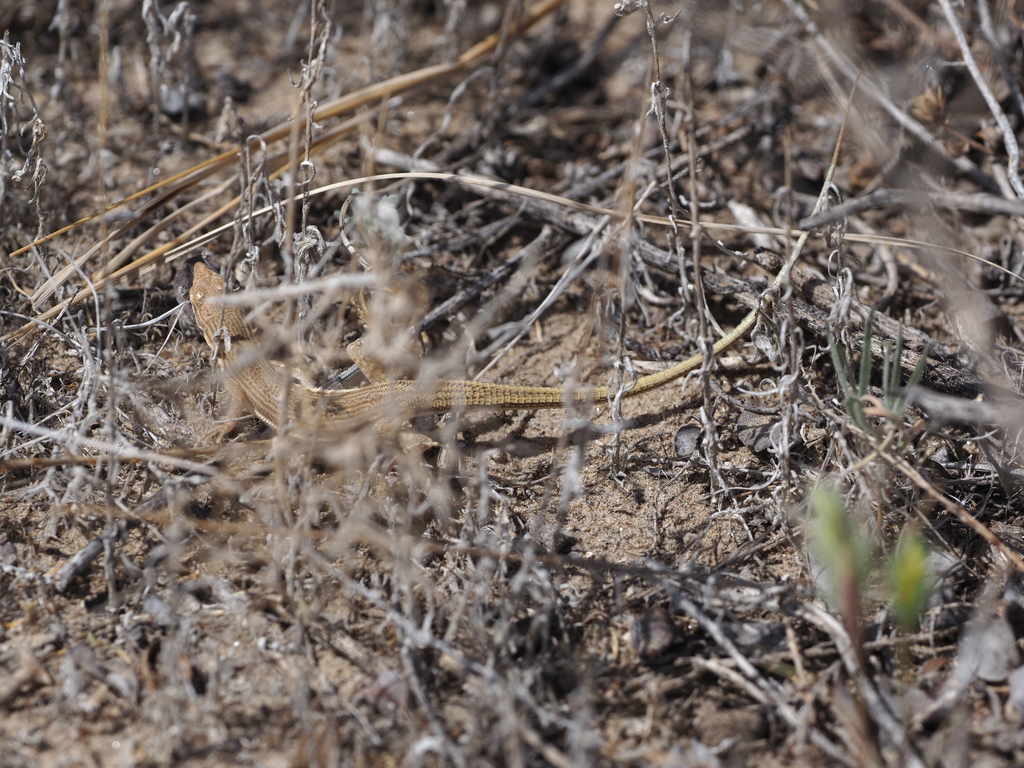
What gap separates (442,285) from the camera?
4.38 m

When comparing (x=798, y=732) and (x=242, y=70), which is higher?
(x=242, y=70)

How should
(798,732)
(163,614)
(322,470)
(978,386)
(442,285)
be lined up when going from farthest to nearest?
(442,285)
(322,470)
(978,386)
(163,614)
(798,732)

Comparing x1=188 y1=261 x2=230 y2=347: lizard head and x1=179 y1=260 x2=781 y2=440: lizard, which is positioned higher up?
x1=188 y1=261 x2=230 y2=347: lizard head

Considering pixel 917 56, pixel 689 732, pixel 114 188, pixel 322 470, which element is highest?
pixel 917 56

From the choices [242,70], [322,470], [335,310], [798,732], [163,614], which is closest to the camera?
[798,732]

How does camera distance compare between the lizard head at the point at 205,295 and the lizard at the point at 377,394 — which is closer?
the lizard at the point at 377,394

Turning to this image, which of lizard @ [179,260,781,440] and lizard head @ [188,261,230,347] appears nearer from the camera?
lizard @ [179,260,781,440]

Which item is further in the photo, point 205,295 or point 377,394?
point 205,295

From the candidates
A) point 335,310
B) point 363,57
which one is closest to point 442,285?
point 335,310

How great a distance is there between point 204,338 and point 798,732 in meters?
3.29

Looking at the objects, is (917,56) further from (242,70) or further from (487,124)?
(242,70)

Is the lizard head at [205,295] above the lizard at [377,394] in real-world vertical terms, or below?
above

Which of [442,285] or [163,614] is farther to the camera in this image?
[442,285]

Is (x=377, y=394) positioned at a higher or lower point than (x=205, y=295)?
lower
